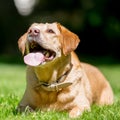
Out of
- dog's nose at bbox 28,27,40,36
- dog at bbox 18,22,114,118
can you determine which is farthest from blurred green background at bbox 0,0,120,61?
dog's nose at bbox 28,27,40,36

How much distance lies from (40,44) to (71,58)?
610 mm

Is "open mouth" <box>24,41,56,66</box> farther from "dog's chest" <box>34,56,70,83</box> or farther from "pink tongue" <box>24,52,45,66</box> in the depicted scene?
"dog's chest" <box>34,56,70,83</box>

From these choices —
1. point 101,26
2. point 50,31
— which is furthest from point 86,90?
point 101,26

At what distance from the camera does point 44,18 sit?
23.2m

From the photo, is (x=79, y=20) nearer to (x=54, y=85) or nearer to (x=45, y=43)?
(x=54, y=85)

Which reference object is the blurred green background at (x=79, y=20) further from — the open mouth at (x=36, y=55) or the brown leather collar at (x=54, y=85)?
the open mouth at (x=36, y=55)

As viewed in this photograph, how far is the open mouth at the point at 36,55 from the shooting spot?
250 inches

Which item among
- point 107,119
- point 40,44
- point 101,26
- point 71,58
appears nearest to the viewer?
point 107,119

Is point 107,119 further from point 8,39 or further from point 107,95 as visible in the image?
point 8,39

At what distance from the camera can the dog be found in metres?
6.45

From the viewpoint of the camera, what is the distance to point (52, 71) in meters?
6.65

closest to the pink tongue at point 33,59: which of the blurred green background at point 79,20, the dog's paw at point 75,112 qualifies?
the dog's paw at point 75,112

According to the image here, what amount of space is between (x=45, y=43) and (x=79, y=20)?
15.4 meters

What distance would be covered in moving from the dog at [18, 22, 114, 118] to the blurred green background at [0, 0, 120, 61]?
14.2 metres
